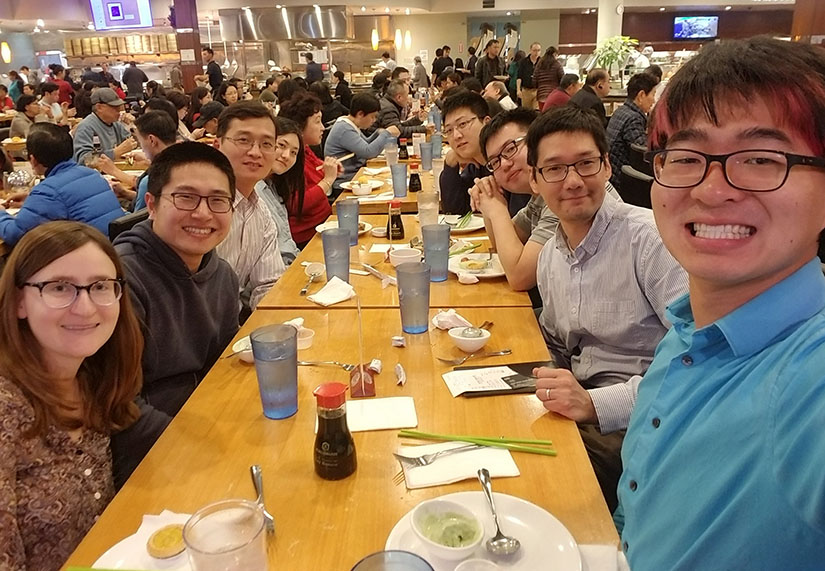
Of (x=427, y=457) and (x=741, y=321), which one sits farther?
(x=427, y=457)

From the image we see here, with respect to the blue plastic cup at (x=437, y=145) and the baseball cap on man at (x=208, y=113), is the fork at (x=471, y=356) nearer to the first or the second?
the blue plastic cup at (x=437, y=145)

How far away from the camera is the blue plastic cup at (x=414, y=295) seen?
1861mm

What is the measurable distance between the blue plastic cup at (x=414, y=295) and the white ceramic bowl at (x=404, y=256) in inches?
25.9

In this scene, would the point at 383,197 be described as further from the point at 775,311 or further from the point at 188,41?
the point at 188,41

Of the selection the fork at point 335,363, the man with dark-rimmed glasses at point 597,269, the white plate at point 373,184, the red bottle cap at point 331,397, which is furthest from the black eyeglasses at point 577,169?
the white plate at point 373,184

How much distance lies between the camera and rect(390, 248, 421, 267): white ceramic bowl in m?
2.57

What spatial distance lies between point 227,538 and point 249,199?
211cm

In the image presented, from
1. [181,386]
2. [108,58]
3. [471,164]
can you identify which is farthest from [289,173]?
[108,58]

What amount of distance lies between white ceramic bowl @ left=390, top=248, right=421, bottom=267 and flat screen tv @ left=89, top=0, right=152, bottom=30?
503 inches

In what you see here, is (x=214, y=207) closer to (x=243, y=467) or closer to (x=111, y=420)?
(x=111, y=420)

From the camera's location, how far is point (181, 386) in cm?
198

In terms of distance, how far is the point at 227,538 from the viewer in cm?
99

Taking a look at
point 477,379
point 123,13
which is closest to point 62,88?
point 123,13

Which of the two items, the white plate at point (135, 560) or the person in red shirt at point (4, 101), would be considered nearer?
the white plate at point (135, 560)
